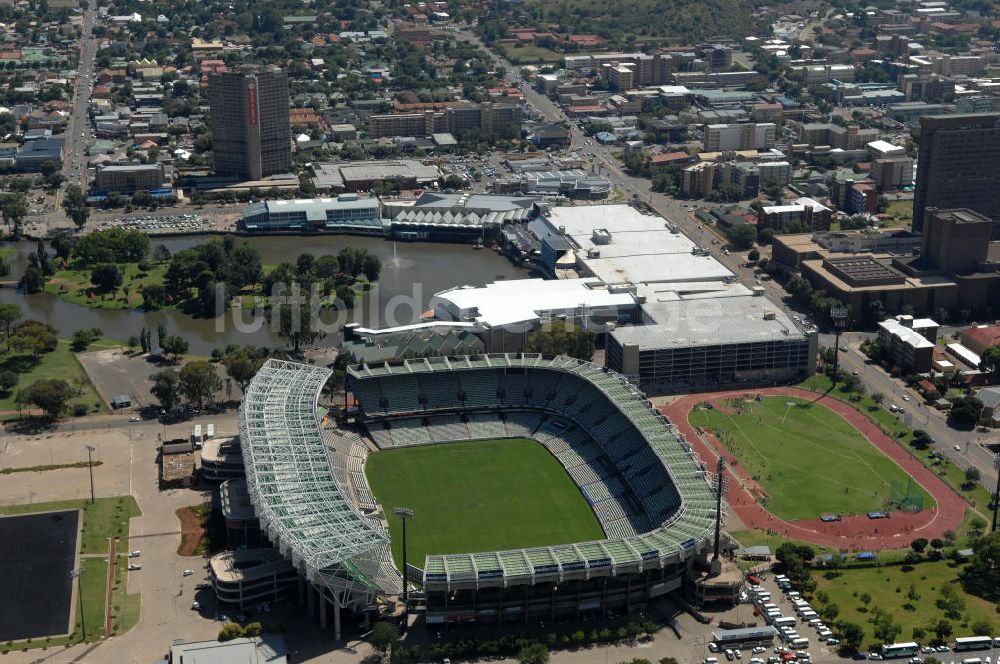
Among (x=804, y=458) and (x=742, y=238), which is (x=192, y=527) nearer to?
(x=804, y=458)

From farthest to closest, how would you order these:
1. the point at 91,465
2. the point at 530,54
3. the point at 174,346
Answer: the point at 530,54 → the point at 174,346 → the point at 91,465

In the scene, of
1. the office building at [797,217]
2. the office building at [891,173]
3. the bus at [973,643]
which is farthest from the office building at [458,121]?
the bus at [973,643]

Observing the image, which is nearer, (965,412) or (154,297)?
(965,412)

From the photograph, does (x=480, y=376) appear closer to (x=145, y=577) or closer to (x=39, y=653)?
(x=145, y=577)

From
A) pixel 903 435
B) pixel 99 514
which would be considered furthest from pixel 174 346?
pixel 903 435

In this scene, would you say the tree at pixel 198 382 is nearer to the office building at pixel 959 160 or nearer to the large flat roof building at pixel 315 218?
the large flat roof building at pixel 315 218

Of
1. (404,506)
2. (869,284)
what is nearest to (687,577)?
(404,506)
